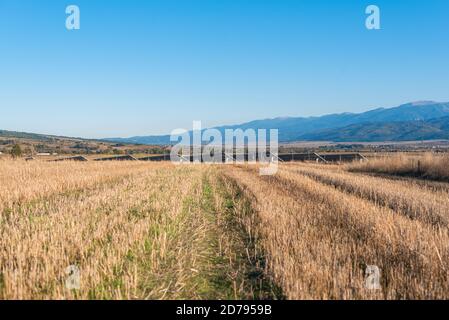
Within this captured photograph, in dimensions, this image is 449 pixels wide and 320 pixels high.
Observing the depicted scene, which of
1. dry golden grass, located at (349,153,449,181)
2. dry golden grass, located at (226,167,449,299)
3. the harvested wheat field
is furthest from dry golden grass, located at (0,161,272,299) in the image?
dry golden grass, located at (349,153,449,181)

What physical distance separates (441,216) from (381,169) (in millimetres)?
20171

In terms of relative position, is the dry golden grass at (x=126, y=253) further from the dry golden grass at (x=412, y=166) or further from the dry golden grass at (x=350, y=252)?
the dry golden grass at (x=412, y=166)

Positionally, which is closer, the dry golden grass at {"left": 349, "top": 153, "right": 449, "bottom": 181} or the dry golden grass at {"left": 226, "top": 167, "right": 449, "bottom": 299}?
the dry golden grass at {"left": 226, "top": 167, "right": 449, "bottom": 299}

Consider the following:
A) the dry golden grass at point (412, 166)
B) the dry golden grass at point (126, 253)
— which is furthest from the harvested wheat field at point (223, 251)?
the dry golden grass at point (412, 166)

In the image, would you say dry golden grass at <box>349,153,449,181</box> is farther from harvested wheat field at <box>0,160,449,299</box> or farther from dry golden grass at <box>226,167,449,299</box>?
dry golden grass at <box>226,167,449,299</box>

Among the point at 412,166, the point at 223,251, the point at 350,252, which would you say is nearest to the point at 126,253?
the point at 223,251

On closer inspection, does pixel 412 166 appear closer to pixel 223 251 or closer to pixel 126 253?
pixel 223 251

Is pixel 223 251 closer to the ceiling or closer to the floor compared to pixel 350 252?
closer to the floor

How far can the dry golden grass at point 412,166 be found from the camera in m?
21.9

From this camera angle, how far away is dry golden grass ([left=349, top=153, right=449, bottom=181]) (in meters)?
21.9

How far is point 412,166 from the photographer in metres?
25.2
